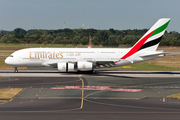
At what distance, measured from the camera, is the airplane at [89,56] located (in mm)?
46219

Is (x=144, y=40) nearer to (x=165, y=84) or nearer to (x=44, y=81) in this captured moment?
(x=165, y=84)

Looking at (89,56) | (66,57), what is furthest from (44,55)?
(89,56)

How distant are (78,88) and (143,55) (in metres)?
19.4

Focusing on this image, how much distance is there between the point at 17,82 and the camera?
3712 cm

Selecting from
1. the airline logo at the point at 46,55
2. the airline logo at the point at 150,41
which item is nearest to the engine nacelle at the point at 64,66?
the airline logo at the point at 46,55

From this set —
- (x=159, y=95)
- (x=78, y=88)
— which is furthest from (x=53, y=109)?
(x=159, y=95)

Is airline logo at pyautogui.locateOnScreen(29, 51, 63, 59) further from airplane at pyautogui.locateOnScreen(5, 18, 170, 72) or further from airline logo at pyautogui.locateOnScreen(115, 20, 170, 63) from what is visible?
airline logo at pyautogui.locateOnScreen(115, 20, 170, 63)

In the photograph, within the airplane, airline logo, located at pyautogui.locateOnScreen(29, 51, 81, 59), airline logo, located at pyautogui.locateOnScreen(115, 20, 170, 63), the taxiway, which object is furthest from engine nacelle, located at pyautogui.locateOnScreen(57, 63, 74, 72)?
airline logo, located at pyautogui.locateOnScreen(115, 20, 170, 63)

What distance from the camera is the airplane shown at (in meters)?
46.2

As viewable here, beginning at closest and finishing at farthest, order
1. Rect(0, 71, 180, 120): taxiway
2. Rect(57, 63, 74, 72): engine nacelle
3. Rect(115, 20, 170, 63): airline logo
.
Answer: Rect(0, 71, 180, 120): taxiway < Rect(57, 63, 74, 72): engine nacelle < Rect(115, 20, 170, 63): airline logo

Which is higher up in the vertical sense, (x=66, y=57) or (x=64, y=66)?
(x=66, y=57)

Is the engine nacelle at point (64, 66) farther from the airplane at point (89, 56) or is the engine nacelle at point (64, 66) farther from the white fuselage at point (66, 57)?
the white fuselage at point (66, 57)

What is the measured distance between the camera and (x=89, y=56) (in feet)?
155

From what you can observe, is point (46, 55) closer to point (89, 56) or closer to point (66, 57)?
point (66, 57)
